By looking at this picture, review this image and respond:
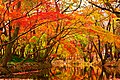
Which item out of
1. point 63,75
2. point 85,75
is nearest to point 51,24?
point 63,75

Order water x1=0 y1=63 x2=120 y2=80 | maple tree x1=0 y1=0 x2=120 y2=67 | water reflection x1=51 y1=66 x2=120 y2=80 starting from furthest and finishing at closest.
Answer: water reflection x1=51 y1=66 x2=120 y2=80
water x1=0 y1=63 x2=120 y2=80
maple tree x1=0 y1=0 x2=120 y2=67

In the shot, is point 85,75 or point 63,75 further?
point 85,75

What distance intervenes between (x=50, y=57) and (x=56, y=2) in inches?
285

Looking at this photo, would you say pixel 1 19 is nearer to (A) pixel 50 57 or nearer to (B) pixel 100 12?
(B) pixel 100 12

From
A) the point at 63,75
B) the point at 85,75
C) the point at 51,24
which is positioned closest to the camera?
the point at 63,75

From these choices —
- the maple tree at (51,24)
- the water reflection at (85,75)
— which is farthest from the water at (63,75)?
the maple tree at (51,24)

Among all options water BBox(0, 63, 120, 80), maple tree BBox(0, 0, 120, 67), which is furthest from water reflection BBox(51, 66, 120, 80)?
maple tree BBox(0, 0, 120, 67)

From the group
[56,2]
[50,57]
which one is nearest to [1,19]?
[56,2]

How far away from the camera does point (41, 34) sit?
20.7 m

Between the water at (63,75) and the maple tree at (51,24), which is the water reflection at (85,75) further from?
the maple tree at (51,24)

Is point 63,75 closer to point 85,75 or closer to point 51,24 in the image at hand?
point 85,75

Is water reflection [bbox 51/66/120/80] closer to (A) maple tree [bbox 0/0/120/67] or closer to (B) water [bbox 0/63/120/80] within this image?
(B) water [bbox 0/63/120/80]

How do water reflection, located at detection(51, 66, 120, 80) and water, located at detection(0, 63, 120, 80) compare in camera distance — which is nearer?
water, located at detection(0, 63, 120, 80)

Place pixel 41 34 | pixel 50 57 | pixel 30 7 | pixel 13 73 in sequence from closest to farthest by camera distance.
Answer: pixel 30 7, pixel 13 73, pixel 41 34, pixel 50 57
